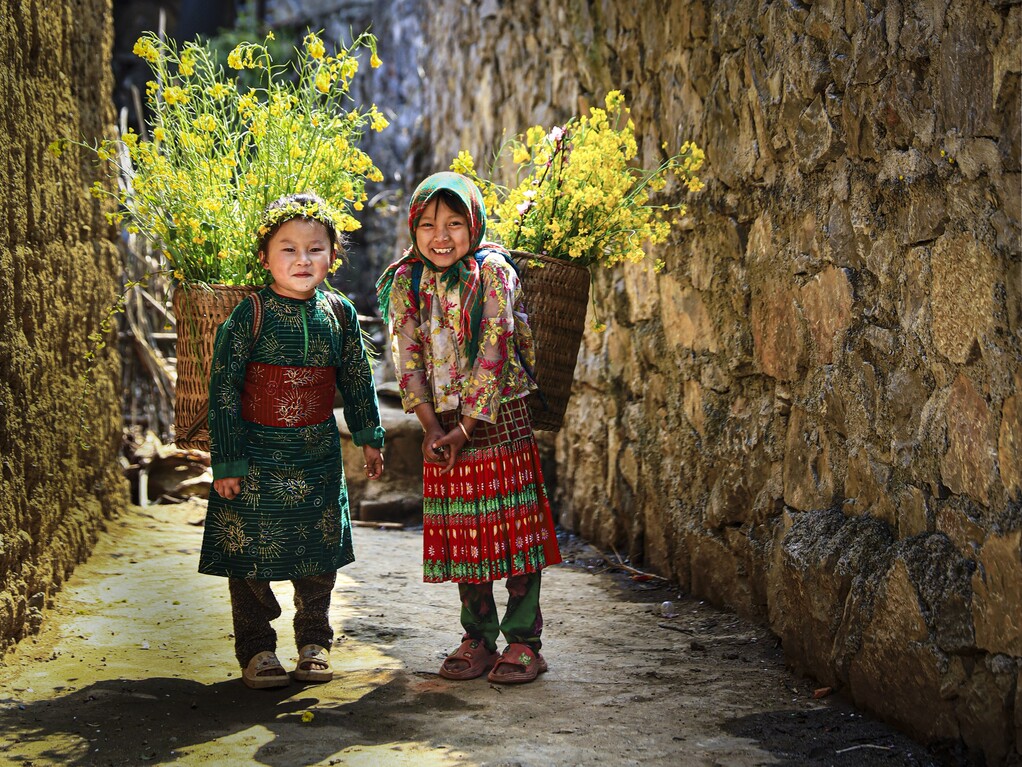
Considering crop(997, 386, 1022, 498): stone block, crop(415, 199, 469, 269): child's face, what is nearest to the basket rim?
crop(415, 199, 469, 269): child's face

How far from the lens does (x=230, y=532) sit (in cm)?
309

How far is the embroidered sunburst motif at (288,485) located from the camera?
309cm

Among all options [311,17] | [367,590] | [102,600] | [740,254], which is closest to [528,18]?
[740,254]

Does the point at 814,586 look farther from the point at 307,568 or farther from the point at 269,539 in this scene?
the point at 269,539

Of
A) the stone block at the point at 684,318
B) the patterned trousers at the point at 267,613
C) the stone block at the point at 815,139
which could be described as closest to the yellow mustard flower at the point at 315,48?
the stone block at the point at 815,139

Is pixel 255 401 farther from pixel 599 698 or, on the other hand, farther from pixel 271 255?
pixel 599 698

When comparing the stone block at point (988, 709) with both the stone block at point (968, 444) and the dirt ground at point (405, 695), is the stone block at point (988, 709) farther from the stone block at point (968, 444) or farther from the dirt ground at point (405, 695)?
the stone block at point (968, 444)

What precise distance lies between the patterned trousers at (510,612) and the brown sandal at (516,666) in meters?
0.03

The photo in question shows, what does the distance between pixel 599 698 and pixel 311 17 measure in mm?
10553

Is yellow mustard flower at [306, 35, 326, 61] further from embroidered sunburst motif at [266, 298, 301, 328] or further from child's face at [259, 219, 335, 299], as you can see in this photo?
embroidered sunburst motif at [266, 298, 301, 328]

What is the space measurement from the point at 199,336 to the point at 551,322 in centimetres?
105

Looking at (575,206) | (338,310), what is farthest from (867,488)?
(338,310)

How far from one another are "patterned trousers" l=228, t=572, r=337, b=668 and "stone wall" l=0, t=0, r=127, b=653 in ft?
2.35

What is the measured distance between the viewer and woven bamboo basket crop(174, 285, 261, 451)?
10.3 feet
